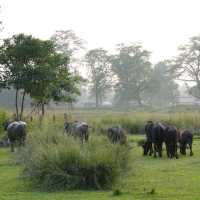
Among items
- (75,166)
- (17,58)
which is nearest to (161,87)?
(17,58)

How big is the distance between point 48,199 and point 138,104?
77981mm

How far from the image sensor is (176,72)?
83688 mm

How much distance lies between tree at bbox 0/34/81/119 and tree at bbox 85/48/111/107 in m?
56.9

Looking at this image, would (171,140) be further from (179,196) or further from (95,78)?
(95,78)

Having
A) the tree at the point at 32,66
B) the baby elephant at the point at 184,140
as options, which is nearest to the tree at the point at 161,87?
the tree at the point at 32,66

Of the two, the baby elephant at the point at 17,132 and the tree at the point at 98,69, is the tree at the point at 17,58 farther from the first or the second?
the tree at the point at 98,69

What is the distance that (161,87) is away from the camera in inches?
3681

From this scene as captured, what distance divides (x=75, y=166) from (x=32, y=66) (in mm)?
15845

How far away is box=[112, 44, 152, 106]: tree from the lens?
87.1 meters

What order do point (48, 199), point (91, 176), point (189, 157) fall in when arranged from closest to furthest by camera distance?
point (48, 199)
point (91, 176)
point (189, 157)

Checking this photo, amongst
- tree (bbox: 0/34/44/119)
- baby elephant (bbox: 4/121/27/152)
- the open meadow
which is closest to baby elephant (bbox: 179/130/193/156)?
the open meadow

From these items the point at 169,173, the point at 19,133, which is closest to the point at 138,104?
the point at 19,133

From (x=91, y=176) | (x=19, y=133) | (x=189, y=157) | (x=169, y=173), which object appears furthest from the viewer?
(x=19, y=133)

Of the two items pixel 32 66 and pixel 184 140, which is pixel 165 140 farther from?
pixel 32 66
